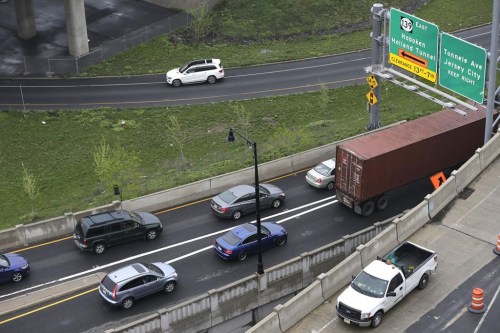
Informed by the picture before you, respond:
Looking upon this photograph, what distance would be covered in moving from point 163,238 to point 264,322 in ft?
38.4

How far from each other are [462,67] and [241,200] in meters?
13.1

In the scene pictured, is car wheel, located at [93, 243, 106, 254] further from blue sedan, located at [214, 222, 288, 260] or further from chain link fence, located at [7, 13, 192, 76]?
chain link fence, located at [7, 13, 192, 76]

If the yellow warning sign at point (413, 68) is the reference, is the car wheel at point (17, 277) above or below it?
below

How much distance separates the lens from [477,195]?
36.6m

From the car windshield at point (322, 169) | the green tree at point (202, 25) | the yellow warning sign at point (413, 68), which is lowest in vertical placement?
the car windshield at point (322, 169)

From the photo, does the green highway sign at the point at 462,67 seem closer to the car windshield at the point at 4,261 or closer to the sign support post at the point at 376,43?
the sign support post at the point at 376,43

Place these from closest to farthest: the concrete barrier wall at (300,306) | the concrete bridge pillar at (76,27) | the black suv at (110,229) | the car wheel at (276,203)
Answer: the concrete barrier wall at (300,306) < the black suv at (110,229) < the car wheel at (276,203) < the concrete bridge pillar at (76,27)

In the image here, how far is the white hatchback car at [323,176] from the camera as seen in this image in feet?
139

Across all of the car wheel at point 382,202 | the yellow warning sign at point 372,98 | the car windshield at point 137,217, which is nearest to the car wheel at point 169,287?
the car windshield at point 137,217

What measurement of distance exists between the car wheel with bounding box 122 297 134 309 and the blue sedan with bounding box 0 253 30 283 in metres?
5.59

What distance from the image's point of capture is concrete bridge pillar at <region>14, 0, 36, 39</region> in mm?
66375

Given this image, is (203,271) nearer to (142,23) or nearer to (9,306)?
(9,306)

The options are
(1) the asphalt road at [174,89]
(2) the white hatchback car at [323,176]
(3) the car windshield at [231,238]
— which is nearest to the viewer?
(3) the car windshield at [231,238]

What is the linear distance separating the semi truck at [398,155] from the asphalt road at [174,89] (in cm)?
1859
